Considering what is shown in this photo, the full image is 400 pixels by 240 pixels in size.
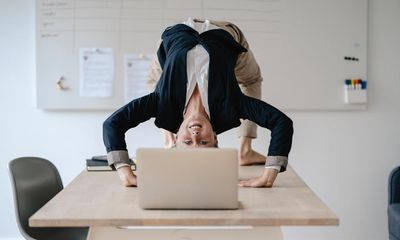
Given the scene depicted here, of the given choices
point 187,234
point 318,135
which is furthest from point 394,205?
point 187,234

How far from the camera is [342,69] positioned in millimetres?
3617

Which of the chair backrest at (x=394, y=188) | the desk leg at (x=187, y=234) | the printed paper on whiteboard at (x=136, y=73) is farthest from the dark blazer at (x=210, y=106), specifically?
the chair backrest at (x=394, y=188)

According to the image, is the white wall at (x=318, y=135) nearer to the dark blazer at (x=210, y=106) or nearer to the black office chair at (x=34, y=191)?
the black office chair at (x=34, y=191)

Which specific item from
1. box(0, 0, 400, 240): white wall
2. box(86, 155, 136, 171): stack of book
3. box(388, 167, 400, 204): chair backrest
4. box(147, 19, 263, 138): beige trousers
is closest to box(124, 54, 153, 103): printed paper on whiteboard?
box(0, 0, 400, 240): white wall

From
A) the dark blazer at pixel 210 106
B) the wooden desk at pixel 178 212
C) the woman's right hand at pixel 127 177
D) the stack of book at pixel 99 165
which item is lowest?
the stack of book at pixel 99 165

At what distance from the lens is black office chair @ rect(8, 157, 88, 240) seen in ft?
7.54

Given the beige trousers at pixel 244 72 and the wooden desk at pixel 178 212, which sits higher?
the beige trousers at pixel 244 72

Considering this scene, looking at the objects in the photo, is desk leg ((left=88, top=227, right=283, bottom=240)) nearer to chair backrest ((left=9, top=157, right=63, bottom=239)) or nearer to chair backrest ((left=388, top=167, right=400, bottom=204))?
chair backrest ((left=9, top=157, right=63, bottom=239))

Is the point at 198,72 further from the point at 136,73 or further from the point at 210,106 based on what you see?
the point at 136,73

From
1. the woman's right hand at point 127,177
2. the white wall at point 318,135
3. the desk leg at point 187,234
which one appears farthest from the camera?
the white wall at point 318,135

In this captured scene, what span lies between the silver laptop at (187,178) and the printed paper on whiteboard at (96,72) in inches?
81.5

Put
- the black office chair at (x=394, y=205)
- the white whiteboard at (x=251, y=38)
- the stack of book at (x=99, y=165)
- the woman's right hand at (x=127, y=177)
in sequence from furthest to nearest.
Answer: the white whiteboard at (x=251, y=38)
the black office chair at (x=394, y=205)
the stack of book at (x=99, y=165)
the woman's right hand at (x=127, y=177)

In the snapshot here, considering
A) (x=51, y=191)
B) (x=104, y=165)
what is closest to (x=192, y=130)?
(x=104, y=165)

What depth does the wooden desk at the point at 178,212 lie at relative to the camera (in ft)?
4.99
